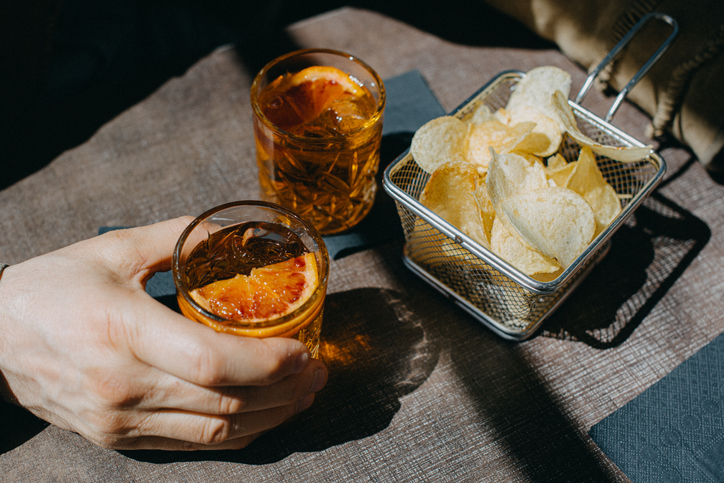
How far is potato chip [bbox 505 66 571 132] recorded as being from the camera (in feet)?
2.91

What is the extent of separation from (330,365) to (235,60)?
0.79m

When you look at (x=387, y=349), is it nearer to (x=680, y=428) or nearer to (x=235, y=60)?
(x=680, y=428)

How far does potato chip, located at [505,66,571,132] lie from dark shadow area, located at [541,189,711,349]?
273mm

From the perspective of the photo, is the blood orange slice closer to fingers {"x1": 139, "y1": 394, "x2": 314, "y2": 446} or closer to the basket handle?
fingers {"x1": 139, "y1": 394, "x2": 314, "y2": 446}

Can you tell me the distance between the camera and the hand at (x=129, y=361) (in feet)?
1.86

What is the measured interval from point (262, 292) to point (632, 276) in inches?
26.5

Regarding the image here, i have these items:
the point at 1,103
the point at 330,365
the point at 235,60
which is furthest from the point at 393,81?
the point at 1,103

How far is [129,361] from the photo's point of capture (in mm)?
583

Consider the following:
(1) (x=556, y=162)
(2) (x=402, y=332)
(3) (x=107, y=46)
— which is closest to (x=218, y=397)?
(2) (x=402, y=332)

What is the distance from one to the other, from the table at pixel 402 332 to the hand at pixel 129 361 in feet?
0.21

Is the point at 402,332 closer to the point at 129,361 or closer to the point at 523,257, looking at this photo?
the point at 523,257

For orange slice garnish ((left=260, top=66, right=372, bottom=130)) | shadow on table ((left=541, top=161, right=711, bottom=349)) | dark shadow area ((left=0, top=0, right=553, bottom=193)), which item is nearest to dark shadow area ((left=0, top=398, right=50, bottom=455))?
dark shadow area ((left=0, top=0, right=553, bottom=193))

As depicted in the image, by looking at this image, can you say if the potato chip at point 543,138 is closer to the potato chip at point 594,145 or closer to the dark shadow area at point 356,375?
Result: the potato chip at point 594,145

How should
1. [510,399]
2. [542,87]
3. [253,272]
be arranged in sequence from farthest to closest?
[542,87]
[510,399]
[253,272]
